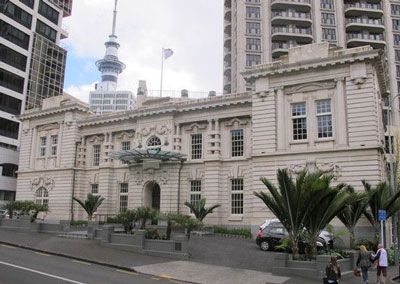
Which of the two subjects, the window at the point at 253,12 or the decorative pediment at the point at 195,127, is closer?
the decorative pediment at the point at 195,127

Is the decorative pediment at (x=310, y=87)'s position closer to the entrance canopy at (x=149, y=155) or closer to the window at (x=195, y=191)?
the entrance canopy at (x=149, y=155)

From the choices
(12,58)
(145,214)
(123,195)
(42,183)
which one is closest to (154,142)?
(123,195)

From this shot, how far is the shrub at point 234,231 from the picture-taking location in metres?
32.2

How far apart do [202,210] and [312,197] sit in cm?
1690

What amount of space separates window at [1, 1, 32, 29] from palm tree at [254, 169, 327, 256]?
2195 inches

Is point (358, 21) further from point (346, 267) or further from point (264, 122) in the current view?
point (346, 267)

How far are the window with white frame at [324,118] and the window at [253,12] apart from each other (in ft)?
169

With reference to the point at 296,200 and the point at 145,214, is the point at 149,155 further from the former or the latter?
the point at 296,200

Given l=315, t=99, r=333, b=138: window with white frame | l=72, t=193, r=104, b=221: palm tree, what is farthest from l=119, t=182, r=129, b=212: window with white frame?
l=315, t=99, r=333, b=138: window with white frame

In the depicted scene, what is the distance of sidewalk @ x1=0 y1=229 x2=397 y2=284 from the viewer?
16969 millimetres

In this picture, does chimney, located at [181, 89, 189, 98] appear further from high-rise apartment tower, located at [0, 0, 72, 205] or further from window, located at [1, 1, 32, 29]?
window, located at [1, 1, 32, 29]

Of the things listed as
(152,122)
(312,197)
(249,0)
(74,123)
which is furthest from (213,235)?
(249,0)

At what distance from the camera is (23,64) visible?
6444 cm

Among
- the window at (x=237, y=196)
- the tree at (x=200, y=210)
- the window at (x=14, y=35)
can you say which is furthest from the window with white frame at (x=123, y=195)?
the window at (x=14, y=35)
